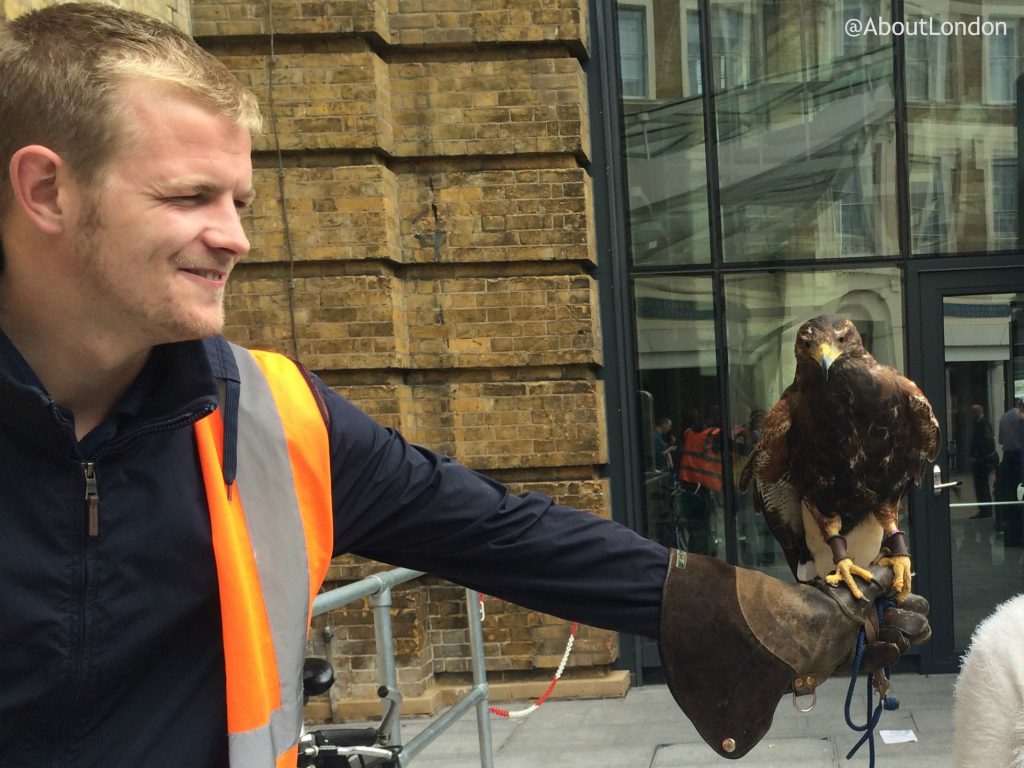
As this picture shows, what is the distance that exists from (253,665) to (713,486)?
592 centimetres

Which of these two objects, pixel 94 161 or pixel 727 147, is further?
pixel 727 147

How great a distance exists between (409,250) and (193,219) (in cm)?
515

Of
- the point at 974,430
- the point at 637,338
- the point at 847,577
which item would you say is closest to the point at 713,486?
the point at 637,338

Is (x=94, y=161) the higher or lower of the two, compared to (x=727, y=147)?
lower

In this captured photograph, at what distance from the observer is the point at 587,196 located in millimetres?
6570

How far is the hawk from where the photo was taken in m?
2.72

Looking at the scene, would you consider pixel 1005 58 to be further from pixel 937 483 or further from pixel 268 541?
pixel 268 541

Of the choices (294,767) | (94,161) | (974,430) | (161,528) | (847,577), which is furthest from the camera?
(974,430)

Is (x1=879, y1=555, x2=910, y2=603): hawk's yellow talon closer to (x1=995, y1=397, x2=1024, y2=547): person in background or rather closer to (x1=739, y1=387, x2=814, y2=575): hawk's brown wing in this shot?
(x1=739, y1=387, x2=814, y2=575): hawk's brown wing

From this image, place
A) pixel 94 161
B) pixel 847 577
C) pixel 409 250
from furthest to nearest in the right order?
1. pixel 409 250
2. pixel 847 577
3. pixel 94 161

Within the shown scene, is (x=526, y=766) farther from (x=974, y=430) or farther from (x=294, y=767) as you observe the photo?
(x=294, y=767)

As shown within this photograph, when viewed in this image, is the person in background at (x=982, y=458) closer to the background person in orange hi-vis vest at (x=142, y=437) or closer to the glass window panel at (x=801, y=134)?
the glass window panel at (x=801, y=134)

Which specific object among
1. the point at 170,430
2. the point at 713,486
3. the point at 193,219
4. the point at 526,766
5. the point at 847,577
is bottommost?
the point at 526,766

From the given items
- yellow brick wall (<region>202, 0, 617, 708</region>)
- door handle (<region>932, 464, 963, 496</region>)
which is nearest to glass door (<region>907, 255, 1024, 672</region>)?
door handle (<region>932, 464, 963, 496</region>)
